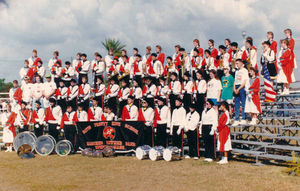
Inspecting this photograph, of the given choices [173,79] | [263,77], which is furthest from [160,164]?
[263,77]

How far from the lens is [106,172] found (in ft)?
32.1

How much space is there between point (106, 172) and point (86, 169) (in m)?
0.88

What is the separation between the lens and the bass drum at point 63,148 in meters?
13.1

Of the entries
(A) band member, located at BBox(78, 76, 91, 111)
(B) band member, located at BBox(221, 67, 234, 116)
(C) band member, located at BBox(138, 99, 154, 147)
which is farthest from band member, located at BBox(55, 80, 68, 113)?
(B) band member, located at BBox(221, 67, 234, 116)

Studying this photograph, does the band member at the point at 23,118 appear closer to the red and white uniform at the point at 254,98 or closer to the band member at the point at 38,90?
the band member at the point at 38,90

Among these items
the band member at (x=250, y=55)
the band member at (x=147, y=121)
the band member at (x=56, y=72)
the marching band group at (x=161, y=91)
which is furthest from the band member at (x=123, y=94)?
the band member at (x=250, y=55)

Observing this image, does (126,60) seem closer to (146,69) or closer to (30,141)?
(146,69)

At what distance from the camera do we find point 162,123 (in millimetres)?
12734

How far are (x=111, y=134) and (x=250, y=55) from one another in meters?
6.63

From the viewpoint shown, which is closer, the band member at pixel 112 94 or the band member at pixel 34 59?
the band member at pixel 112 94

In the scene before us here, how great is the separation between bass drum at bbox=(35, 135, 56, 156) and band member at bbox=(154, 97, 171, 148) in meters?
4.54

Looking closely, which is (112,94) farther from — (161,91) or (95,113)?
(161,91)

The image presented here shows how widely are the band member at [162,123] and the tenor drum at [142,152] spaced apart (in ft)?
2.55

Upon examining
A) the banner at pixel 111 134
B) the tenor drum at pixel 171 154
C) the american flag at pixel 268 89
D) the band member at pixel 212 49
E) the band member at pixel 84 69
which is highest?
the band member at pixel 212 49
